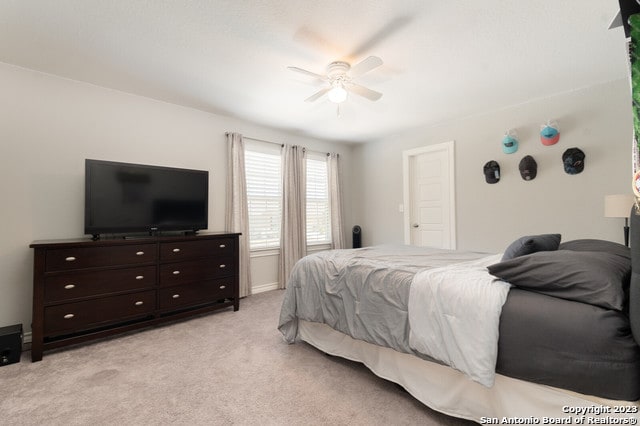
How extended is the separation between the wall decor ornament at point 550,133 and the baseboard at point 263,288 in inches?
Result: 160

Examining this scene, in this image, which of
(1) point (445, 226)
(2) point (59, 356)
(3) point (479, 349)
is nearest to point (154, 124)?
(2) point (59, 356)

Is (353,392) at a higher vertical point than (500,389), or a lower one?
lower

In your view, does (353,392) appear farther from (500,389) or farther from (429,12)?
(429,12)

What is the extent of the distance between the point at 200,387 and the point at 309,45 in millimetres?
2680

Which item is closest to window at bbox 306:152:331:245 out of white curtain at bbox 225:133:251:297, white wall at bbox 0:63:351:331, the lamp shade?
white curtain at bbox 225:133:251:297

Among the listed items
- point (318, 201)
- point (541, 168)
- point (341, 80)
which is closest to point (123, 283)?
point (341, 80)

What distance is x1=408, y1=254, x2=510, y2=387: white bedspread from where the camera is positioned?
1326 mm

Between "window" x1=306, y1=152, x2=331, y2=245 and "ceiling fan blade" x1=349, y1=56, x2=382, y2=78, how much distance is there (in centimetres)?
270

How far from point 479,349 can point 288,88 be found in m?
2.86

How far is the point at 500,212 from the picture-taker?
374 centimetres

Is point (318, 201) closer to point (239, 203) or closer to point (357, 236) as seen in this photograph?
point (357, 236)

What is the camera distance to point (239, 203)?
3982 millimetres

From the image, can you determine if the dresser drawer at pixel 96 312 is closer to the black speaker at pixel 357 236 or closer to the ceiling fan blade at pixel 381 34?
the ceiling fan blade at pixel 381 34

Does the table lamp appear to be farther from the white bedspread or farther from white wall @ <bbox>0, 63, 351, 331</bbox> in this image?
white wall @ <bbox>0, 63, 351, 331</bbox>
